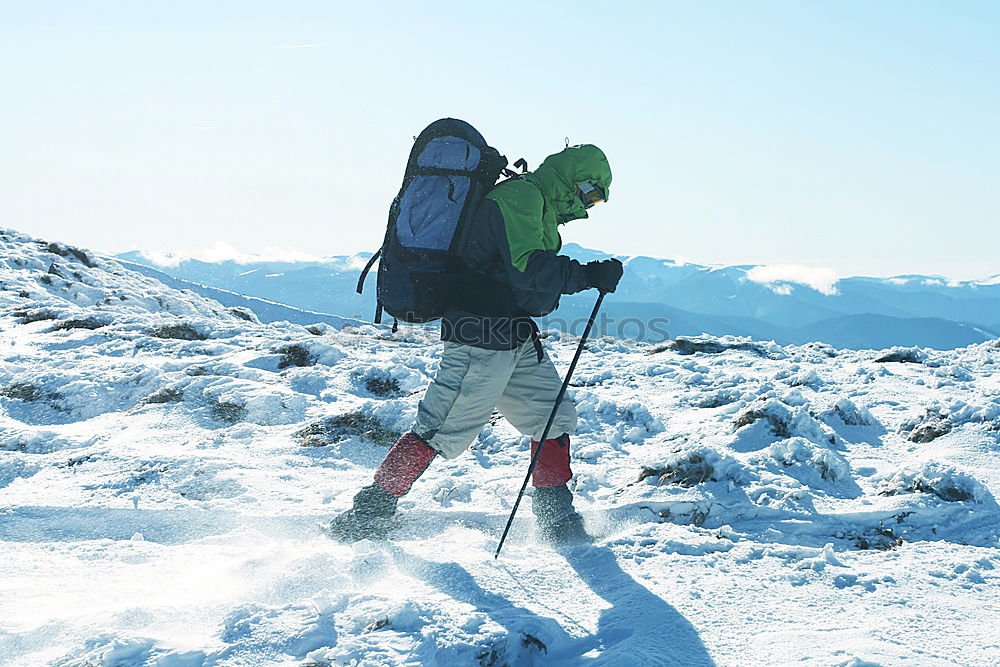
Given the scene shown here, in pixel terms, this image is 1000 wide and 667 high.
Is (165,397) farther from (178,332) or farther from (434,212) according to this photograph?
(434,212)

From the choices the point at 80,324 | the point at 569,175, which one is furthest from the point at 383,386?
the point at 80,324

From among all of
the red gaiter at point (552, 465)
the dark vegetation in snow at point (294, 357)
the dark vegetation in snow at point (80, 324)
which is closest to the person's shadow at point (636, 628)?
the red gaiter at point (552, 465)

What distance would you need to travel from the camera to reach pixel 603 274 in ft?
12.7

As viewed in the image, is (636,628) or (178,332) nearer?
(636,628)

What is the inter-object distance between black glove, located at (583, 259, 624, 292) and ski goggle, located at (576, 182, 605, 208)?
0.46m

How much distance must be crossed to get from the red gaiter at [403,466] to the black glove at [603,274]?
58.2 inches

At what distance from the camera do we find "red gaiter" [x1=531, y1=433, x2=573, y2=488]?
4.16m

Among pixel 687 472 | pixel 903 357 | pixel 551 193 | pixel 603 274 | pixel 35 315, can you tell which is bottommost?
pixel 35 315

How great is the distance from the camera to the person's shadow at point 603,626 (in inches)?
99.7

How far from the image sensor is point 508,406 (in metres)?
4.27

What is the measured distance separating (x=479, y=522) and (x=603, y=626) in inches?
62.0

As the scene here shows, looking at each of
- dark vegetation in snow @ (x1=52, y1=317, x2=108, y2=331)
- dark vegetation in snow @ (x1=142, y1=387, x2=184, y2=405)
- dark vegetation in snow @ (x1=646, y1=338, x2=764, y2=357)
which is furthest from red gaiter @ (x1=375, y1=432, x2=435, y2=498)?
dark vegetation in snow @ (x1=52, y1=317, x2=108, y2=331)

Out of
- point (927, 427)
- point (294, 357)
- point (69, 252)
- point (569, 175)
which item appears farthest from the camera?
point (69, 252)

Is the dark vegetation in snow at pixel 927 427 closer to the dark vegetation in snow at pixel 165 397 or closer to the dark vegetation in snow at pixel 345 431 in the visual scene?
the dark vegetation in snow at pixel 345 431
